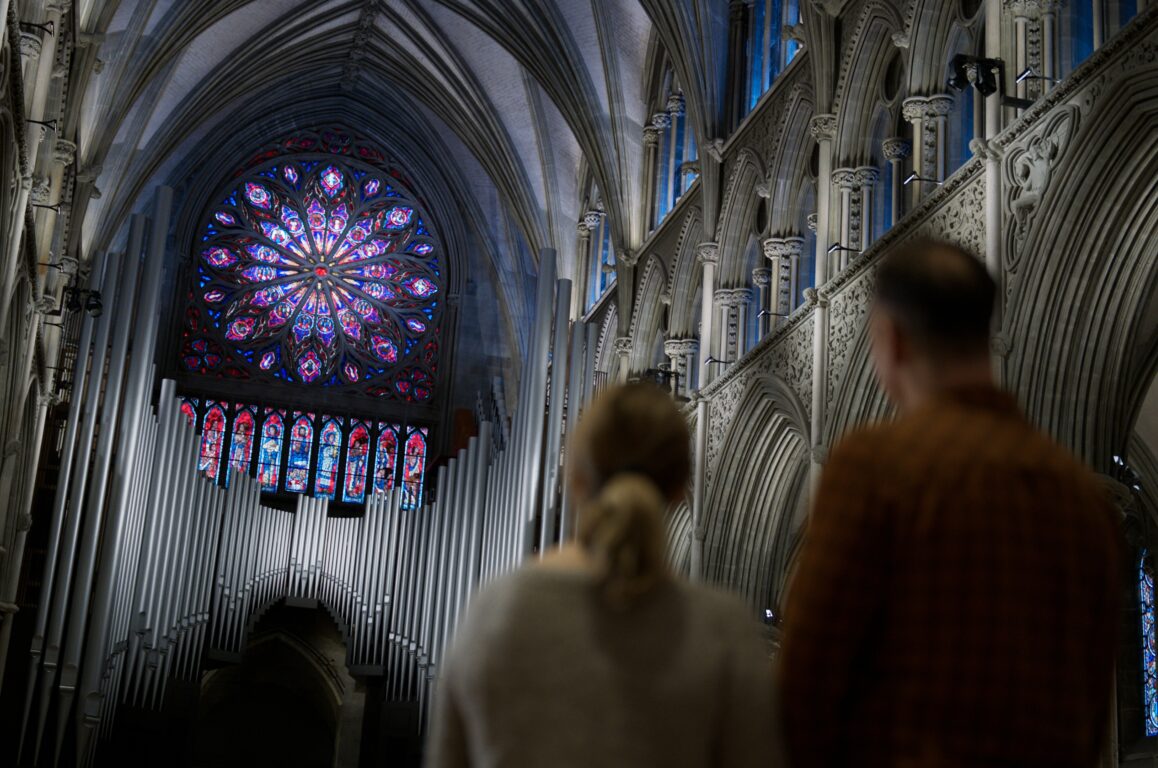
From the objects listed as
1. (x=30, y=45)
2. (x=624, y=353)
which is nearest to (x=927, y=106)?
(x=30, y=45)

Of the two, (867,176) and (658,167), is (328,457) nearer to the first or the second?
(658,167)

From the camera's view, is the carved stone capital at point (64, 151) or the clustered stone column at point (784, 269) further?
the carved stone capital at point (64, 151)

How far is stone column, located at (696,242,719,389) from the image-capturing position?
16844 millimetres

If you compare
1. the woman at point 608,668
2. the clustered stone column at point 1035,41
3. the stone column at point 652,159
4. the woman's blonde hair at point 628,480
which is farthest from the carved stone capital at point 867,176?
the woman at point 608,668

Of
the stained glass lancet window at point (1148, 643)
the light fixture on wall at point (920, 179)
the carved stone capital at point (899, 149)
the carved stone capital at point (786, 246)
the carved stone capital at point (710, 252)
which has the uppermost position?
the carved stone capital at point (899, 149)

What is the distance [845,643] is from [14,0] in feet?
34.5

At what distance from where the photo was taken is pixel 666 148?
2072 cm

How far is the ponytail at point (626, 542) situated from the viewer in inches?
78.7

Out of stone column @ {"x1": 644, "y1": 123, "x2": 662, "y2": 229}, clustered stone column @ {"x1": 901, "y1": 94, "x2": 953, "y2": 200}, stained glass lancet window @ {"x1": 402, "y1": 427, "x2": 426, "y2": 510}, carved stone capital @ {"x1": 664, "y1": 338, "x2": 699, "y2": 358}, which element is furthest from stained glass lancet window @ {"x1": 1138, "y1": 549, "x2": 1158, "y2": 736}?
stained glass lancet window @ {"x1": 402, "y1": 427, "x2": 426, "y2": 510}

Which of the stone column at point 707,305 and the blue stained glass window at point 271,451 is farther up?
the stone column at point 707,305

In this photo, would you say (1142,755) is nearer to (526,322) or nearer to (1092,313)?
(1092,313)

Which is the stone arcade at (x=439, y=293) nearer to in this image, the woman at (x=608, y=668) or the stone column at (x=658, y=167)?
the stone column at (x=658, y=167)

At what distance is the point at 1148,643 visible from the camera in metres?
15.3

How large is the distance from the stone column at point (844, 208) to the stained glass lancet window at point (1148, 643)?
469 cm
